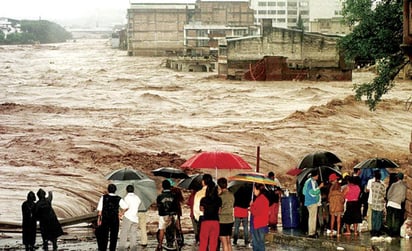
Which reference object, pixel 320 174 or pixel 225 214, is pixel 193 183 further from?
pixel 320 174

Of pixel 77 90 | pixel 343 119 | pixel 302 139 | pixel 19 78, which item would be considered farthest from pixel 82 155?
pixel 19 78

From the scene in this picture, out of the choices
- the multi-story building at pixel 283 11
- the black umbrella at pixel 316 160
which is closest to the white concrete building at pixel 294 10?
the multi-story building at pixel 283 11

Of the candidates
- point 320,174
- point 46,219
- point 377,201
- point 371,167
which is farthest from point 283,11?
point 46,219

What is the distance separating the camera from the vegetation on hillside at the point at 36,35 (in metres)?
157

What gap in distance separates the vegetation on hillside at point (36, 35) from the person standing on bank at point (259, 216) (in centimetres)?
14494

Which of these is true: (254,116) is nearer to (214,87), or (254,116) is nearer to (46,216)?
(214,87)

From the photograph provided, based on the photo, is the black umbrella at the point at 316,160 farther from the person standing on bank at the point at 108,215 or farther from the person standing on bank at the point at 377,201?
the person standing on bank at the point at 108,215

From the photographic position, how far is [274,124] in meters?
40.5

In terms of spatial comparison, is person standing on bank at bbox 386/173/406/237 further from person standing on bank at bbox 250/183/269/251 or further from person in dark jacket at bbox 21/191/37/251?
person in dark jacket at bbox 21/191/37/251

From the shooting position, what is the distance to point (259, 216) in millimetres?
10859

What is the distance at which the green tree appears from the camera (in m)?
19.6

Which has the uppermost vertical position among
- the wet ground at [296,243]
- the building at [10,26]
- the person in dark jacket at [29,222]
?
the building at [10,26]

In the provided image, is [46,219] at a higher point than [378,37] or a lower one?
lower

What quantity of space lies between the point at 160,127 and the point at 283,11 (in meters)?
83.7
